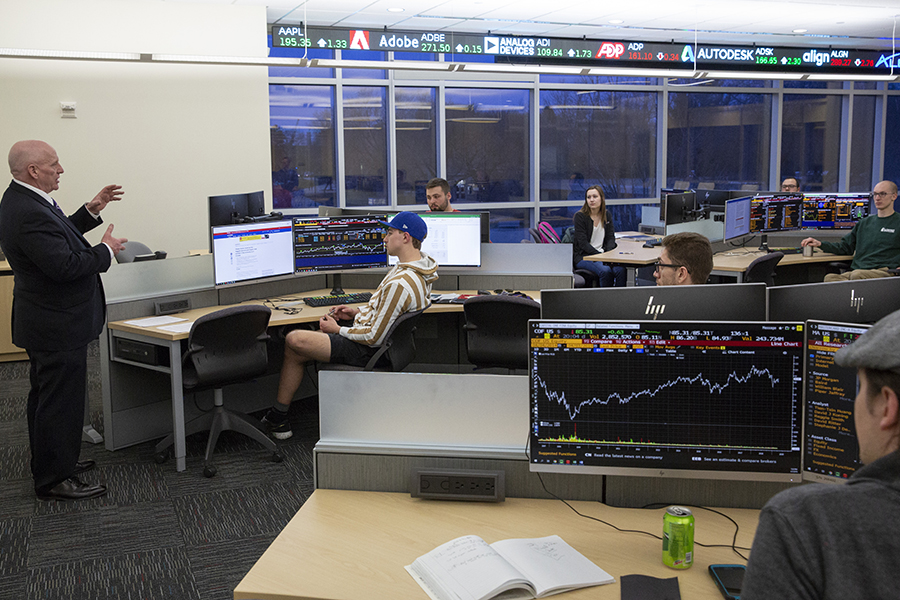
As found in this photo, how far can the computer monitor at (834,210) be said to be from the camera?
705cm

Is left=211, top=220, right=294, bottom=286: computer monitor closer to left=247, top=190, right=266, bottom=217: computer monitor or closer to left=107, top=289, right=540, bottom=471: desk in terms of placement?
left=107, top=289, right=540, bottom=471: desk

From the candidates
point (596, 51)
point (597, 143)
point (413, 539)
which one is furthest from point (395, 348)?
point (597, 143)

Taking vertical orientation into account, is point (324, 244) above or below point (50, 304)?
above

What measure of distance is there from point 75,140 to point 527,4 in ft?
13.2

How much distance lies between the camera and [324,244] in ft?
15.7

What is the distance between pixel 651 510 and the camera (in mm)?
1780

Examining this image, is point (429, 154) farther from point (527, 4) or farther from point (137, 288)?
point (137, 288)

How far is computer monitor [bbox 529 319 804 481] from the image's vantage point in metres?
1.59

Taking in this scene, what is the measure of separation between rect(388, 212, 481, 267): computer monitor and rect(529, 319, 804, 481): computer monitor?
3.25 m

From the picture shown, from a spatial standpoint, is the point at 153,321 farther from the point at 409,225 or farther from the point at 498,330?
the point at 498,330

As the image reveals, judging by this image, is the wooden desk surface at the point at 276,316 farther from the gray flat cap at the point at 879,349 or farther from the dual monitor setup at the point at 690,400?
the gray flat cap at the point at 879,349

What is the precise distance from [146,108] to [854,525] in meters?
6.91

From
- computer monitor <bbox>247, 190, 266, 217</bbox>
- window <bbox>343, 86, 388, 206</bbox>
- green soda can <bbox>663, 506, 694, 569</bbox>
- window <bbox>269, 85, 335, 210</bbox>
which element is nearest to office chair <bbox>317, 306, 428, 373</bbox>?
computer monitor <bbox>247, 190, 266, 217</bbox>

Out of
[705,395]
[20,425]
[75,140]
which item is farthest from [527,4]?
[705,395]
